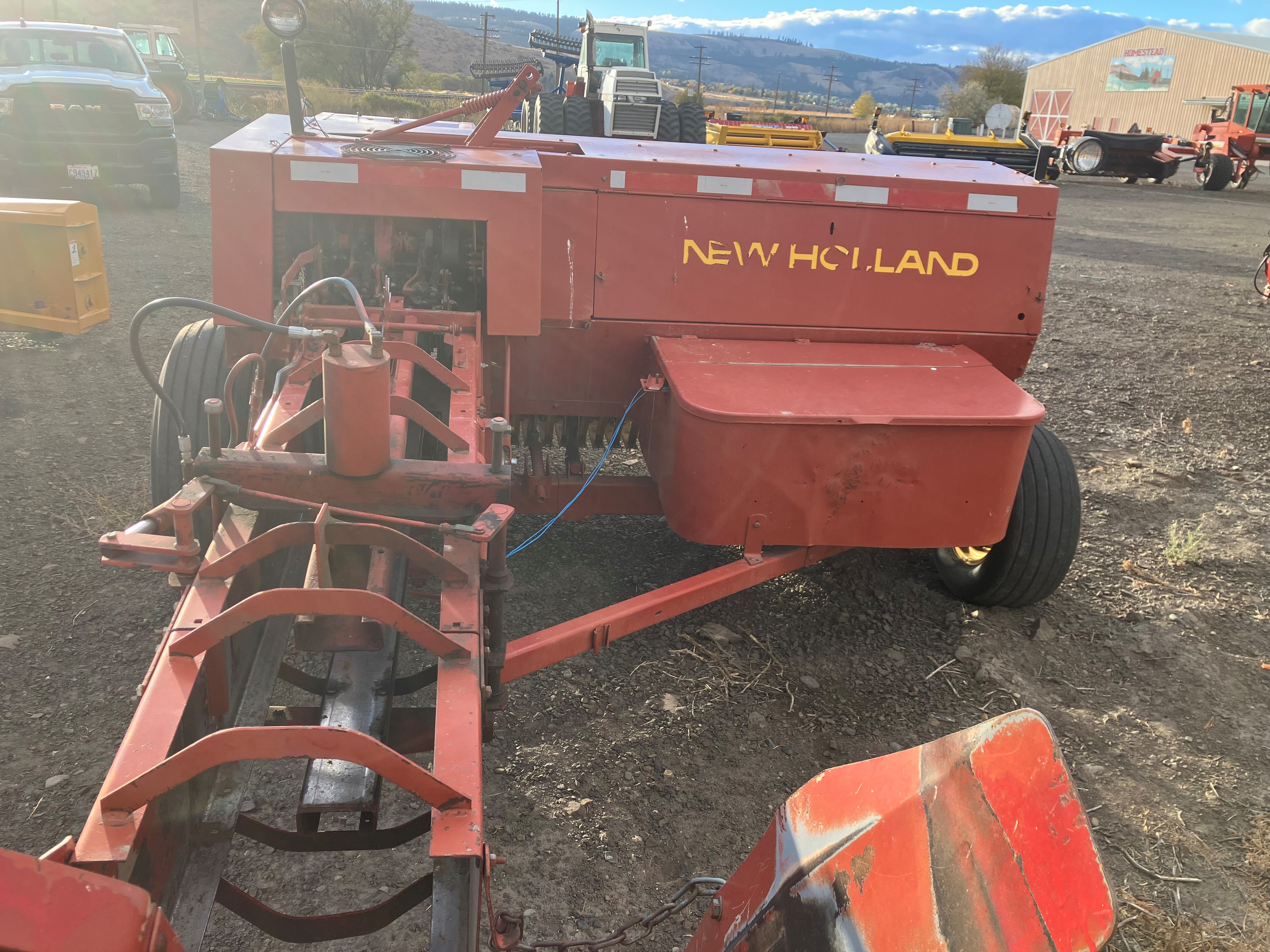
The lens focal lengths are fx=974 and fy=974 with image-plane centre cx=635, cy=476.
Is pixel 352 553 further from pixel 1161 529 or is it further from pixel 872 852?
pixel 1161 529

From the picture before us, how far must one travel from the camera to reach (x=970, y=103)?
45.6 meters

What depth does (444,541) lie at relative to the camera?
7.72 feet

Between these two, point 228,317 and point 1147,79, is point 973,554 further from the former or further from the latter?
point 1147,79

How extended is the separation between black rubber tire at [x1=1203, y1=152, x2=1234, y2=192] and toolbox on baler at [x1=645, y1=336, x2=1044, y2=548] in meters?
25.3

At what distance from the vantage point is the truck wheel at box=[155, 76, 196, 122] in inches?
752

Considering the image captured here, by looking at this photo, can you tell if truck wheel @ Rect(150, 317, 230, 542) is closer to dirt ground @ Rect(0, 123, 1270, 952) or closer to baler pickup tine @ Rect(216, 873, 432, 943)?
dirt ground @ Rect(0, 123, 1270, 952)

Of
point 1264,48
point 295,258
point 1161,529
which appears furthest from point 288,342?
point 1264,48

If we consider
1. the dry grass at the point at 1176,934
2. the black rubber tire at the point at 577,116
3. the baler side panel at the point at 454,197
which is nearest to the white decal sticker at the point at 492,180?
the baler side panel at the point at 454,197

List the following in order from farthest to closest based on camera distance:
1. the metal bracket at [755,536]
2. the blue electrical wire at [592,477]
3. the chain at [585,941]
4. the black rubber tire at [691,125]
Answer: the black rubber tire at [691,125]
the blue electrical wire at [592,477]
the metal bracket at [755,536]
the chain at [585,941]

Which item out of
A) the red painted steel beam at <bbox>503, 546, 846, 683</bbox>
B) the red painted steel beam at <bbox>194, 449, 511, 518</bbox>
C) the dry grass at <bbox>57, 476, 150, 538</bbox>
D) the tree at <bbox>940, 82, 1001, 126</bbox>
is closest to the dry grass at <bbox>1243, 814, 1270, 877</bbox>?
the red painted steel beam at <bbox>503, 546, 846, 683</bbox>

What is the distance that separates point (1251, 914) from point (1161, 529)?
2.75 metres

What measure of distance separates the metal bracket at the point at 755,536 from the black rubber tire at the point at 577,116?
12538 millimetres

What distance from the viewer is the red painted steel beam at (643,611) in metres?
2.89

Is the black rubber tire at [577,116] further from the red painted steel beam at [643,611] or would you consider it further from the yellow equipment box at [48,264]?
the red painted steel beam at [643,611]
